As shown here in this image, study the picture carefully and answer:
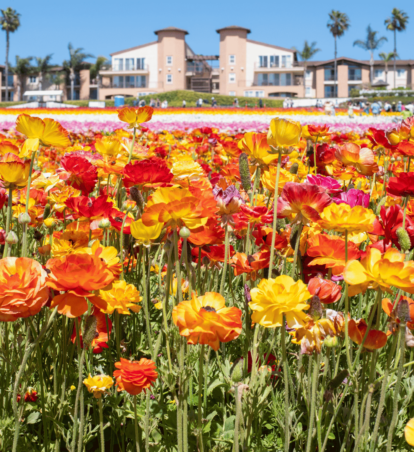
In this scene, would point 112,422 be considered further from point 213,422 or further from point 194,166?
point 194,166

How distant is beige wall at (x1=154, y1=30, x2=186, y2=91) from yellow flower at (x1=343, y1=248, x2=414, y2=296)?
55.0m

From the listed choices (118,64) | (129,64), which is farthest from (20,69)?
(129,64)

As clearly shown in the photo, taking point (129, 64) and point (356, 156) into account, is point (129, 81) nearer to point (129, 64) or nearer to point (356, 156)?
point (129, 64)

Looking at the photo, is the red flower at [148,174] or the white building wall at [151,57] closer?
the red flower at [148,174]

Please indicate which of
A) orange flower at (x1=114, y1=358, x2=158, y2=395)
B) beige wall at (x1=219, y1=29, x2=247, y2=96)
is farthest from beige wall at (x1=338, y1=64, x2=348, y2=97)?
orange flower at (x1=114, y1=358, x2=158, y2=395)

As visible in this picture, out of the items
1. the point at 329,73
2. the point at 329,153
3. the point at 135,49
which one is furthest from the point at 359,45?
the point at 329,153

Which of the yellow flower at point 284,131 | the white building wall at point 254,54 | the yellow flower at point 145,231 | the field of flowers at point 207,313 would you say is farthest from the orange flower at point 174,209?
the white building wall at point 254,54

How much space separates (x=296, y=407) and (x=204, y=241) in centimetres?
53

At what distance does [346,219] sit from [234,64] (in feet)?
183

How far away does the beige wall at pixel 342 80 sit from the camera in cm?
5859

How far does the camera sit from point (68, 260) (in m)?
0.85

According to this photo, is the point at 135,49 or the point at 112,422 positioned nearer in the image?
the point at 112,422

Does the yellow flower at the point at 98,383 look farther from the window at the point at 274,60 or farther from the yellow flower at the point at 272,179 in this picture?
the window at the point at 274,60

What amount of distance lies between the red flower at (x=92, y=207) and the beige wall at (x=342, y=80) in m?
61.0
